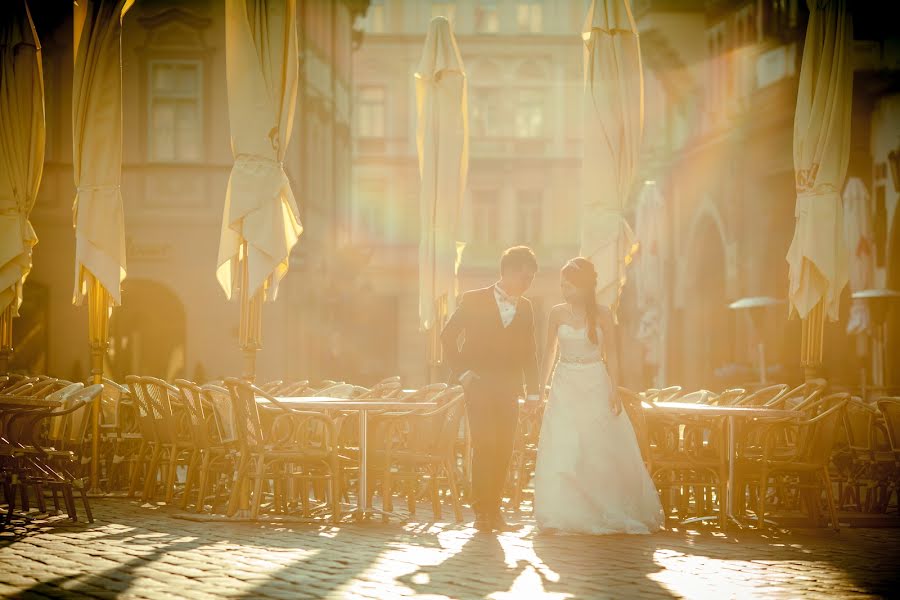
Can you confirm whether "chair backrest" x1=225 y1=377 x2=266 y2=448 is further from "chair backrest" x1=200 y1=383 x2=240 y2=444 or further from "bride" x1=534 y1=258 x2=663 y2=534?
"bride" x1=534 y1=258 x2=663 y2=534

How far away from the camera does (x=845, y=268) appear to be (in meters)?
12.0

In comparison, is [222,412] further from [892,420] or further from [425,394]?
[892,420]

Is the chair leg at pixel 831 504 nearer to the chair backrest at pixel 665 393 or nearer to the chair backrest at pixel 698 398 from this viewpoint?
the chair backrest at pixel 698 398

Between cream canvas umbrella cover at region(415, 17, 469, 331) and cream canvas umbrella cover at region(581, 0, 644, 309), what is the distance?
242 centimetres

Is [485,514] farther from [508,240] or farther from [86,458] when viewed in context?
[508,240]

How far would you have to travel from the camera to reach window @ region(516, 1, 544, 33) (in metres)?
52.3

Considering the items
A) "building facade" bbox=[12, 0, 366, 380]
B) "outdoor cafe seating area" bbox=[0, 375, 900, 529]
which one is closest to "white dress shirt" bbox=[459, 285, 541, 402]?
"outdoor cafe seating area" bbox=[0, 375, 900, 529]

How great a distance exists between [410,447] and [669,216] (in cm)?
2535

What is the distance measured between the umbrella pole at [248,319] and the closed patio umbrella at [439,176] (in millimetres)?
3186

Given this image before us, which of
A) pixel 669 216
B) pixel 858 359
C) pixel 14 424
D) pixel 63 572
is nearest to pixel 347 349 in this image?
pixel 669 216

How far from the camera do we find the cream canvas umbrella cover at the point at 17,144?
1242cm

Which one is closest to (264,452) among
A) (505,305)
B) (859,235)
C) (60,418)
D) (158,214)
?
(505,305)

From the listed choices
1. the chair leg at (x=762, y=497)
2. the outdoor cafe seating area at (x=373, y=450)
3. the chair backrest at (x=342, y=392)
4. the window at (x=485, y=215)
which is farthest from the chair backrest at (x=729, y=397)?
the window at (x=485, y=215)

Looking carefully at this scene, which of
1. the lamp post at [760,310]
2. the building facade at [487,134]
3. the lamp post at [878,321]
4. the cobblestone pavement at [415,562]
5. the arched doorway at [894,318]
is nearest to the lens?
the cobblestone pavement at [415,562]
